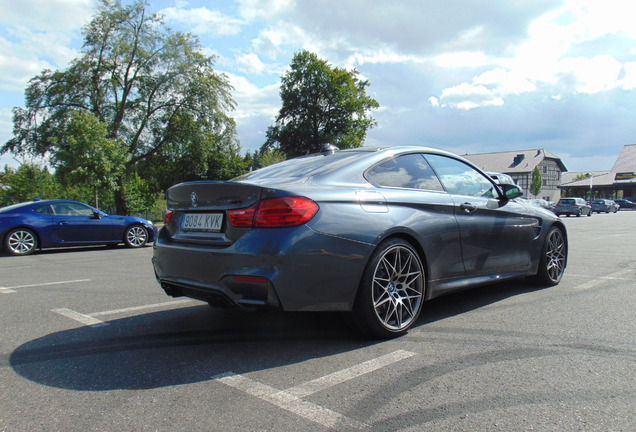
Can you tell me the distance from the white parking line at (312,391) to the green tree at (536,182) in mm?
78042

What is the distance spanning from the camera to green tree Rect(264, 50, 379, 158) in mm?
50031

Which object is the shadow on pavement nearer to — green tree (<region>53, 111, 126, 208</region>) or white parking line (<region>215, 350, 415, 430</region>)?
white parking line (<region>215, 350, 415, 430</region>)

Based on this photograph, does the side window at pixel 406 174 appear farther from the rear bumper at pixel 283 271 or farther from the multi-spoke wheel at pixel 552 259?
the multi-spoke wheel at pixel 552 259

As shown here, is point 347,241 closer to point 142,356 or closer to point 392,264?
point 392,264

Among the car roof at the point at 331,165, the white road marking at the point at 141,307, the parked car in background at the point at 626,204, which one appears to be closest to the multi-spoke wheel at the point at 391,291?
the car roof at the point at 331,165

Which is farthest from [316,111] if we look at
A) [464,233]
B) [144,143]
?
[464,233]

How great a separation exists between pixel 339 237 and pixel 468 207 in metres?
1.66

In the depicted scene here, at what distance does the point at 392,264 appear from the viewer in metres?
3.56

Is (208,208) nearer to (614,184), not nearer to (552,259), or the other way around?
(552,259)

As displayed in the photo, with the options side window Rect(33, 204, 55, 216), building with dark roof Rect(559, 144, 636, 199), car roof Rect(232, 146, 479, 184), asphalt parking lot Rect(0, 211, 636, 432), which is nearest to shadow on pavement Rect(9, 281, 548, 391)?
asphalt parking lot Rect(0, 211, 636, 432)

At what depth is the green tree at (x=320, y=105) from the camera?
50031 millimetres

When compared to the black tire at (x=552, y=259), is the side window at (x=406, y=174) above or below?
above

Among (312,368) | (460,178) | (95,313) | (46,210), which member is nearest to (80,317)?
(95,313)

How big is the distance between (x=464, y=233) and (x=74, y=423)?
3.18 m
